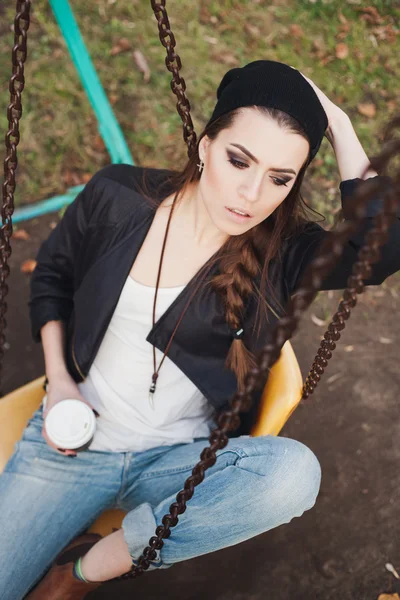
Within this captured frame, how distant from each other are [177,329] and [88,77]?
1.88 m

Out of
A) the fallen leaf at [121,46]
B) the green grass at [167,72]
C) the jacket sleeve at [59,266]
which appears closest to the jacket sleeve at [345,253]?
the jacket sleeve at [59,266]

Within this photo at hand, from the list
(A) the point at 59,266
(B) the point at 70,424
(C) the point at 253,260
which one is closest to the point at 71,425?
(B) the point at 70,424

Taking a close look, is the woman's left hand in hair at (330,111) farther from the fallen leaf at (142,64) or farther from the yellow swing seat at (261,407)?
the fallen leaf at (142,64)

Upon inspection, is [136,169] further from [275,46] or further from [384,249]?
[275,46]

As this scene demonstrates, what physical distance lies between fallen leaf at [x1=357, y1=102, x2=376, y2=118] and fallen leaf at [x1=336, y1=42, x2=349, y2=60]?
45 centimetres

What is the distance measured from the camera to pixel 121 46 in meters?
3.96

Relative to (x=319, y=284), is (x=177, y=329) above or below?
below

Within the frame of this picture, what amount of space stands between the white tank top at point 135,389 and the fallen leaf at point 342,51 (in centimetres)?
304

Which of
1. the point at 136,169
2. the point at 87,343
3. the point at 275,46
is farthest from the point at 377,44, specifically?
the point at 87,343

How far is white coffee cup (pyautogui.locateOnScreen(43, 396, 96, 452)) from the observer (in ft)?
5.28

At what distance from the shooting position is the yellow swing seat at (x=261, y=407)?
1730mm

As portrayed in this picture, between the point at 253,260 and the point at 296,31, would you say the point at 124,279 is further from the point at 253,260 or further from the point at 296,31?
the point at 296,31

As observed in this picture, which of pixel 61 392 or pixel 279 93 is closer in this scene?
pixel 279 93

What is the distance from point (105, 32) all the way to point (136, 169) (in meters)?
2.56
